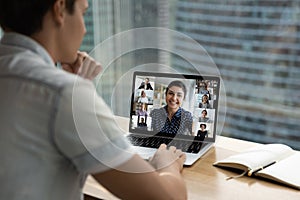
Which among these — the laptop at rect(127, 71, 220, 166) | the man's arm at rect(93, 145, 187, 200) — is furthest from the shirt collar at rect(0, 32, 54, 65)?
the laptop at rect(127, 71, 220, 166)

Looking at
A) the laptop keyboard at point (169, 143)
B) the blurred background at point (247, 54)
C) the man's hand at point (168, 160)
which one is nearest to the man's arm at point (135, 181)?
the man's hand at point (168, 160)

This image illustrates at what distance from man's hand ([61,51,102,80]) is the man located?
451 mm

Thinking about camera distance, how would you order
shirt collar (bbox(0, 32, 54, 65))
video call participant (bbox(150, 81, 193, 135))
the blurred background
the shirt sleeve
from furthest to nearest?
the blurred background < video call participant (bbox(150, 81, 193, 135)) < shirt collar (bbox(0, 32, 54, 65)) < the shirt sleeve

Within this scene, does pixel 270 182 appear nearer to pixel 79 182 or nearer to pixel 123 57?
pixel 79 182

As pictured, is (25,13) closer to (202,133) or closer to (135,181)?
(135,181)

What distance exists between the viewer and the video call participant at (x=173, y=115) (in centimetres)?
163

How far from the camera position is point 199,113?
1.64 meters

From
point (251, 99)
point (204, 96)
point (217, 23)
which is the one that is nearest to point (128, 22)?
point (217, 23)

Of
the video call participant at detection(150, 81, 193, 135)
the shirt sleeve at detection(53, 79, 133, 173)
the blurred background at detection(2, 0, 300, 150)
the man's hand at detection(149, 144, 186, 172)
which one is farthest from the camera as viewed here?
the blurred background at detection(2, 0, 300, 150)

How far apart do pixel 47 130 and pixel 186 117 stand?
0.80 m

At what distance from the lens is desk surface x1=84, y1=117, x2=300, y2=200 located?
1.29 metres

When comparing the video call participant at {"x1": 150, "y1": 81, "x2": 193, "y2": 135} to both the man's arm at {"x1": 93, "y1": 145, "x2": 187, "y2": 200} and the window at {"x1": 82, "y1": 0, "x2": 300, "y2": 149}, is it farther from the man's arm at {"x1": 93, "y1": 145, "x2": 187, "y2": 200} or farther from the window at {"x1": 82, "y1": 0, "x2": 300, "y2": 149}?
the man's arm at {"x1": 93, "y1": 145, "x2": 187, "y2": 200}

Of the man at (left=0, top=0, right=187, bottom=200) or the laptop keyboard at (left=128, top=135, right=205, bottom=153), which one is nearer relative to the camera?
the man at (left=0, top=0, right=187, bottom=200)

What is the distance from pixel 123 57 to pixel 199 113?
929 millimetres
